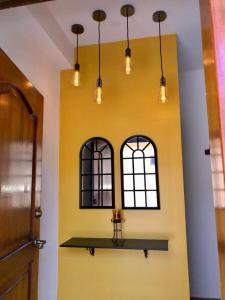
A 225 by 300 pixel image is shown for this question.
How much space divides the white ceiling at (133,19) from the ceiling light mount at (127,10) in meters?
0.03

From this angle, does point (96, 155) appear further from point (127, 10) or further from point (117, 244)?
point (127, 10)

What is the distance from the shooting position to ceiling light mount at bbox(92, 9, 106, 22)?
211cm

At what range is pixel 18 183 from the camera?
4.83 ft

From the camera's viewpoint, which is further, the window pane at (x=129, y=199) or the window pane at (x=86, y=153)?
the window pane at (x=86, y=153)

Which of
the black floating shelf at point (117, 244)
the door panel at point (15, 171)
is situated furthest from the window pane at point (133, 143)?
the door panel at point (15, 171)

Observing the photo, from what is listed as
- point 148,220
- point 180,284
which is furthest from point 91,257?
point 180,284

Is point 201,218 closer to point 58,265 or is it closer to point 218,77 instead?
point 58,265

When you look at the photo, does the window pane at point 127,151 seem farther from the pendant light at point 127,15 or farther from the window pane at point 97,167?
the pendant light at point 127,15

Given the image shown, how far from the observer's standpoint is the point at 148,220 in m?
2.31

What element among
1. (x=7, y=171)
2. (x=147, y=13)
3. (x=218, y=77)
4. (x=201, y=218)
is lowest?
(x=201, y=218)

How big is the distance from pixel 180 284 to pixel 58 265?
1.18 meters

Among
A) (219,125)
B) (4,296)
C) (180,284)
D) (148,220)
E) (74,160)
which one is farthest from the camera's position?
(74,160)

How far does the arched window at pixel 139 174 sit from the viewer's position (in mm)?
2354

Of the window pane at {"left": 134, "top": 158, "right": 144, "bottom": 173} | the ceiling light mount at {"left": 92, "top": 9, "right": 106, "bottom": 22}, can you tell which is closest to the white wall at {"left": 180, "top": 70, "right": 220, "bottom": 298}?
the window pane at {"left": 134, "top": 158, "right": 144, "bottom": 173}
